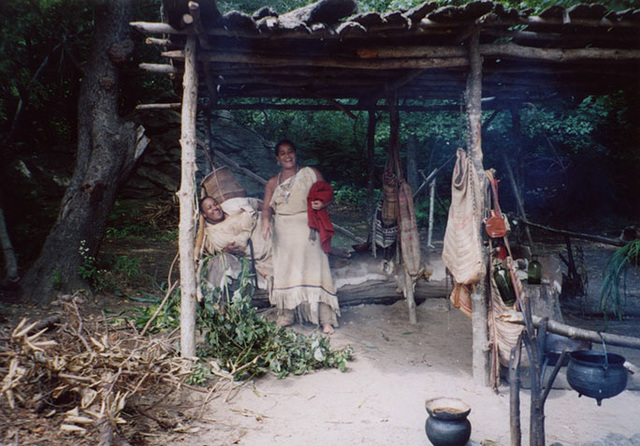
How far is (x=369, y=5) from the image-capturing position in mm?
11438

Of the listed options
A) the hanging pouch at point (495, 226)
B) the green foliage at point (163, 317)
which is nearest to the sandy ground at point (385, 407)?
the hanging pouch at point (495, 226)

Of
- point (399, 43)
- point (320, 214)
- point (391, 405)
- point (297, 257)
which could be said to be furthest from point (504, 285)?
point (399, 43)

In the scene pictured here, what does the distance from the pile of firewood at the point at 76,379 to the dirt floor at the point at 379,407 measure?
29cm

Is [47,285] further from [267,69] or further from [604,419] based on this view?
[604,419]

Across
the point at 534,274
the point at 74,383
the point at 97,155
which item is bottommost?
the point at 74,383

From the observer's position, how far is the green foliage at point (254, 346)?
4.55m

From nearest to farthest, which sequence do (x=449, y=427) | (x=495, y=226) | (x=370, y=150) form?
1. (x=449, y=427)
2. (x=495, y=226)
3. (x=370, y=150)

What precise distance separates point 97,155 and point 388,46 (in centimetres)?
450

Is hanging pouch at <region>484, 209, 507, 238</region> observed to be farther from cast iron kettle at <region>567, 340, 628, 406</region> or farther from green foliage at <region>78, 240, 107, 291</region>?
green foliage at <region>78, 240, 107, 291</region>

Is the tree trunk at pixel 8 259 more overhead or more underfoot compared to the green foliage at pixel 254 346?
more overhead

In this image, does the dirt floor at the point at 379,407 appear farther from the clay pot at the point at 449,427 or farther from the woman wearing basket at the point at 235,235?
the woman wearing basket at the point at 235,235

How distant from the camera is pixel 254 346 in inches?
189

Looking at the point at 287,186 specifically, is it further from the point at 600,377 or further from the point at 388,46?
the point at 600,377

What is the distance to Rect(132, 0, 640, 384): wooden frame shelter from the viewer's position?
391 centimetres
